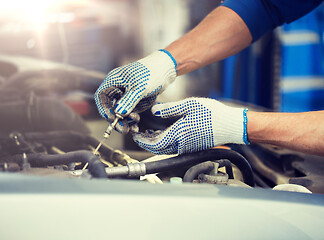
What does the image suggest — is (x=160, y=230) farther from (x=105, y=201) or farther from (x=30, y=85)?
(x=30, y=85)

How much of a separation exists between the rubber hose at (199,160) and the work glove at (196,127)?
17 millimetres

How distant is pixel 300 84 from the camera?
9.14ft

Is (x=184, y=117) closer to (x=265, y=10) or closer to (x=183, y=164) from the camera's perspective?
(x=183, y=164)

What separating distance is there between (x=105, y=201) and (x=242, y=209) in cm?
25

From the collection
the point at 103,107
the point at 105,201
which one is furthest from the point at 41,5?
the point at 105,201

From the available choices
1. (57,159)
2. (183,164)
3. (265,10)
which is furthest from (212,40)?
(57,159)

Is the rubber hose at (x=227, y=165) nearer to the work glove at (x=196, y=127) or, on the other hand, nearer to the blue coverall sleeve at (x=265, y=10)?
the work glove at (x=196, y=127)

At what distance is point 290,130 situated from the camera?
875 millimetres

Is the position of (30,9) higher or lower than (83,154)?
higher

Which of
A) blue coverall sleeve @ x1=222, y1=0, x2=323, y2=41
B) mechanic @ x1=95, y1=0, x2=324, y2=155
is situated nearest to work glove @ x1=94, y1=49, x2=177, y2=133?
mechanic @ x1=95, y1=0, x2=324, y2=155

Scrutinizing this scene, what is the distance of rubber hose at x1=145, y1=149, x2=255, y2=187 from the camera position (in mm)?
837

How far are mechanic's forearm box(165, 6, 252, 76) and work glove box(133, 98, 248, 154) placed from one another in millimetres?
333

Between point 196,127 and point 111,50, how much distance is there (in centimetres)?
111

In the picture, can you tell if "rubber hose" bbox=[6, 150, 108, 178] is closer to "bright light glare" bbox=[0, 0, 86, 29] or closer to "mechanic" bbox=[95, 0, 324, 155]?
"mechanic" bbox=[95, 0, 324, 155]
